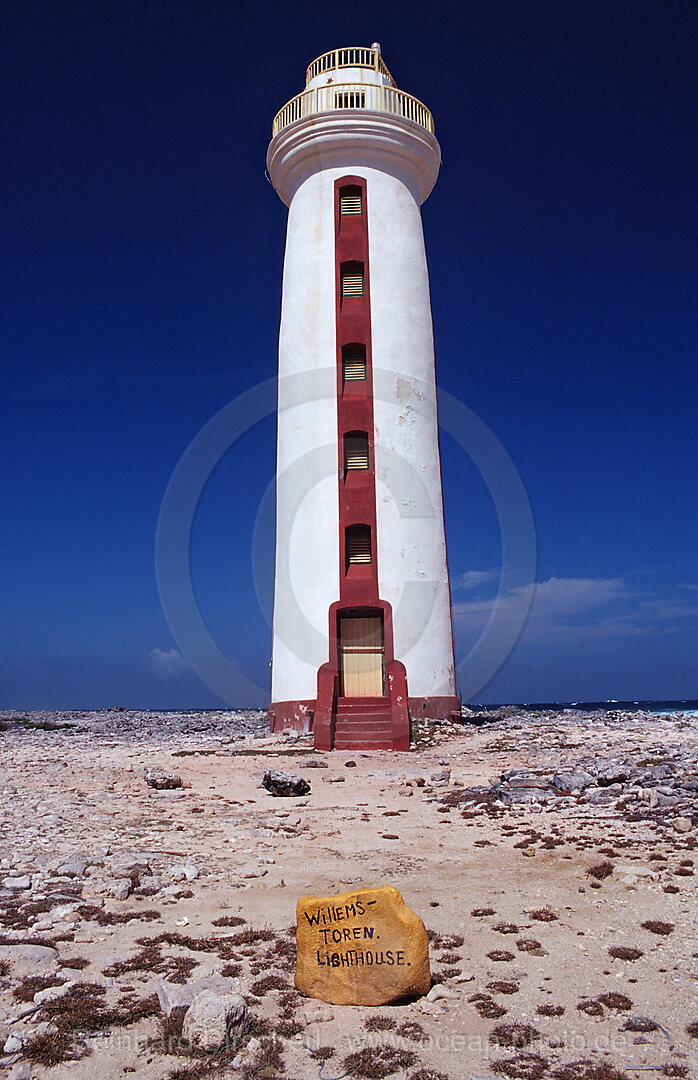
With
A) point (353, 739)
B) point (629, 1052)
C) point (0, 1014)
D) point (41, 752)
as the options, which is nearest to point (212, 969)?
point (0, 1014)

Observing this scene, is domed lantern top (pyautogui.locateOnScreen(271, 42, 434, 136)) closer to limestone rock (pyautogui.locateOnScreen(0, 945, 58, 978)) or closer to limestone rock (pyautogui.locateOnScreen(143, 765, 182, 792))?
limestone rock (pyautogui.locateOnScreen(143, 765, 182, 792))

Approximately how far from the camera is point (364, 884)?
7.98m

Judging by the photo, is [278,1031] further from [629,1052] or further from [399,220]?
[399,220]

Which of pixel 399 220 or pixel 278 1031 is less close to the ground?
pixel 399 220

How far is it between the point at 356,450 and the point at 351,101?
1233 cm

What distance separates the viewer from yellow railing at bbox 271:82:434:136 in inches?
1039

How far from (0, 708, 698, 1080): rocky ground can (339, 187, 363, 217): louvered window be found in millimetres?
18782

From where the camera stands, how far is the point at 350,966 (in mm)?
5336

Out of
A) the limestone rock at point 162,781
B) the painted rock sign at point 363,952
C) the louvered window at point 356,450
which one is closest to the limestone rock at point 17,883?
the painted rock sign at point 363,952

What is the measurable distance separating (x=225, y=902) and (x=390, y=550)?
16278mm

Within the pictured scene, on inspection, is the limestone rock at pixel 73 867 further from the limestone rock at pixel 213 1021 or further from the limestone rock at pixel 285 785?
the limestone rock at pixel 285 785

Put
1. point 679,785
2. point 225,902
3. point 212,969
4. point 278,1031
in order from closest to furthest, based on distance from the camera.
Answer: point 278,1031 < point 212,969 < point 225,902 < point 679,785

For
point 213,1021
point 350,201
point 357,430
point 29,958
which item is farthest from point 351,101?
point 213,1021

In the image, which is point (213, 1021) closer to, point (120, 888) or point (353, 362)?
point (120, 888)
